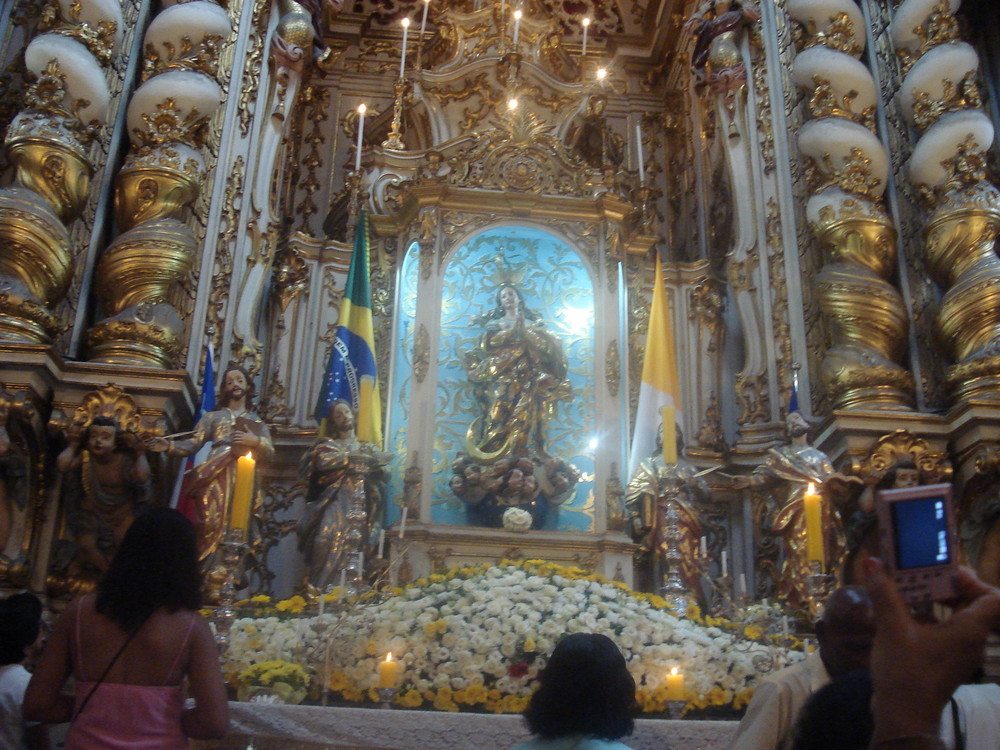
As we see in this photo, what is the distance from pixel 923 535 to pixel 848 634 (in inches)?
39.6

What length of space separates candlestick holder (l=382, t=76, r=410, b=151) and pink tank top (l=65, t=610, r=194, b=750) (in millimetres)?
6064

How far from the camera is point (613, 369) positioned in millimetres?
6312

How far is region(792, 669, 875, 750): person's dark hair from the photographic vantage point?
1.28 metres

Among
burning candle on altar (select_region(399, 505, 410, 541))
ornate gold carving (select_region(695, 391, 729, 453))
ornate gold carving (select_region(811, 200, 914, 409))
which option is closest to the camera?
burning candle on altar (select_region(399, 505, 410, 541))

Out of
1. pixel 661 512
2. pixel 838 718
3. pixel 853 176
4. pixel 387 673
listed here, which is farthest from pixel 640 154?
pixel 838 718

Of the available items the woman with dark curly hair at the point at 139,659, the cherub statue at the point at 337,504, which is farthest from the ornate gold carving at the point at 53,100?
the woman with dark curly hair at the point at 139,659

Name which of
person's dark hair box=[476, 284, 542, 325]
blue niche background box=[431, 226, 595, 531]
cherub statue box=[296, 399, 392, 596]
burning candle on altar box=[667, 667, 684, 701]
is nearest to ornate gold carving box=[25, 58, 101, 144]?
cherub statue box=[296, 399, 392, 596]

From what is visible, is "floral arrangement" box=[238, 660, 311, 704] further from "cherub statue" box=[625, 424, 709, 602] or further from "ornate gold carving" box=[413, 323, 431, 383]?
"ornate gold carving" box=[413, 323, 431, 383]

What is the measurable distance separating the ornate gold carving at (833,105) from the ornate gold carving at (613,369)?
2.02 metres

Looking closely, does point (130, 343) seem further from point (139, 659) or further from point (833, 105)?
point (833, 105)

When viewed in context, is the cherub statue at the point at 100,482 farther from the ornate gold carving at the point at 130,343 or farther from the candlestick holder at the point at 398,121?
the candlestick holder at the point at 398,121

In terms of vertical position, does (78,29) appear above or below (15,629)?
above

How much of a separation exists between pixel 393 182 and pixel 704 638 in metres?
4.61

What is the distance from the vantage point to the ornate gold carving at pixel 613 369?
6.28m
